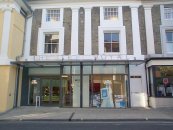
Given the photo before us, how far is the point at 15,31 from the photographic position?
697 inches

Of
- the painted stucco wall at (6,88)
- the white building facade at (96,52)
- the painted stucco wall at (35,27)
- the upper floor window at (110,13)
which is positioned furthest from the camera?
the upper floor window at (110,13)

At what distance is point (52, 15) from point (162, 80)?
1086 centimetres

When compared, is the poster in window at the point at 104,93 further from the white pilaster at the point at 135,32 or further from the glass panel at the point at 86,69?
the white pilaster at the point at 135,32

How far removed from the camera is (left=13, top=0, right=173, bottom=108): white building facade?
18.0 metres

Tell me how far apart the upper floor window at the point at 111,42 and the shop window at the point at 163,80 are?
3822 millimetres

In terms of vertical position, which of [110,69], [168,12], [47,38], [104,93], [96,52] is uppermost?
[168,12]

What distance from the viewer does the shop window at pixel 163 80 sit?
1697 cm

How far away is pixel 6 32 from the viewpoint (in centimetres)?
1683

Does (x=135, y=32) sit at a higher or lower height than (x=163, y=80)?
higher

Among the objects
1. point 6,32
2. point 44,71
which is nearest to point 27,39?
point 6,32

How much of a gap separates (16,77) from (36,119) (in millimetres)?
6324

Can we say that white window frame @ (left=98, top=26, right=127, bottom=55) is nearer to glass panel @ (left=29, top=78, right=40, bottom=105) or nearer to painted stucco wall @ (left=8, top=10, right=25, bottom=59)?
glass panel @ (left=29, top=78, right=40, bottom=105)

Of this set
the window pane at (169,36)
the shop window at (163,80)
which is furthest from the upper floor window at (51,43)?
the window pane at (169,36)

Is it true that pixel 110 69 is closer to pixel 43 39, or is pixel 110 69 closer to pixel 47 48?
pixel 47 48
